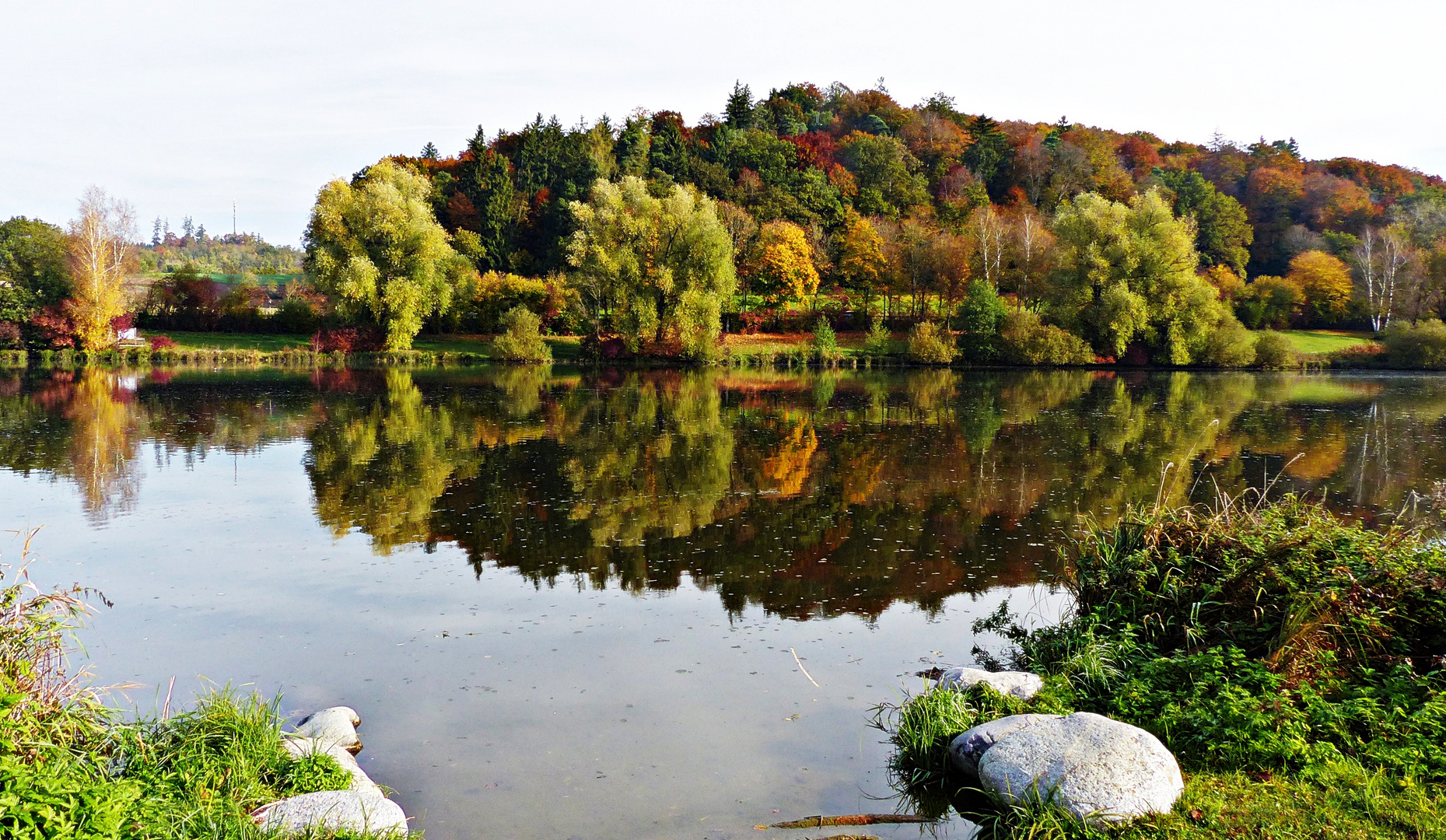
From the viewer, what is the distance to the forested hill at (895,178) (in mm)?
71188

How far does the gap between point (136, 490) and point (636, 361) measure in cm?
3558

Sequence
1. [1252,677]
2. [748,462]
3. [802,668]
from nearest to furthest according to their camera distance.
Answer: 1. [1252,677]
2. [802,668]
3. [748,462]

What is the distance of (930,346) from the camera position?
49.8 metres

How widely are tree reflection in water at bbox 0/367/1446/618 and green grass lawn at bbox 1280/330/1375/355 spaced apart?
22.0m

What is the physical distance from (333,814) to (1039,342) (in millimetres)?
48883

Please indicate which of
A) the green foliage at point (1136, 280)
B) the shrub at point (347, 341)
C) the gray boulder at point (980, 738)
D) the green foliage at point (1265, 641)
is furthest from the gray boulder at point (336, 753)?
the green foliage at point (1136, 280)

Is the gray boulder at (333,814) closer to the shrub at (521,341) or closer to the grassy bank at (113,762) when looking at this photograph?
the grassy bank at (113,762)

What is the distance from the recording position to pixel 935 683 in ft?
23.1

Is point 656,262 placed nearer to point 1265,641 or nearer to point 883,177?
point 883,177

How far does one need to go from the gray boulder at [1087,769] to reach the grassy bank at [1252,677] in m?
0.11

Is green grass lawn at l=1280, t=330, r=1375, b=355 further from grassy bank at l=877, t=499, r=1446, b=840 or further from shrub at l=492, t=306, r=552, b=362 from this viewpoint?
grassy bank at l=877, t=499, r=1446, b=840

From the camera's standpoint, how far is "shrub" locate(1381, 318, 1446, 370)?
1997 inches

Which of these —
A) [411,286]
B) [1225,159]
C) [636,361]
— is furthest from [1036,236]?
[1225,159]

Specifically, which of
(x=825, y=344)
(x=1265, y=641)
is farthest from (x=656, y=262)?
(x=1265, y=641)
